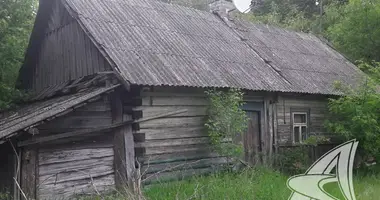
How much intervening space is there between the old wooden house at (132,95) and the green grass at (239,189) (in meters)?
0.56

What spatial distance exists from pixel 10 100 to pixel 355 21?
1474 cm

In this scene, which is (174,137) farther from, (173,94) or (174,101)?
(173,94)

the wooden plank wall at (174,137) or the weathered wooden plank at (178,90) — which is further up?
the weathered wooden plank at (178,90)

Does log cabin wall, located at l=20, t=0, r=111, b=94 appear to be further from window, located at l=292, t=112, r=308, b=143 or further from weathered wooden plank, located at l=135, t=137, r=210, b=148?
window, located at l=292, t=112, r=308, b=143

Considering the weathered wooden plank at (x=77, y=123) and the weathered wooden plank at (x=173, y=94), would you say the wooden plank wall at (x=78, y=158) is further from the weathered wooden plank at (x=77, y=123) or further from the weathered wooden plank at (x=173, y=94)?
the weathered wooden plank at (x=173, y=94)

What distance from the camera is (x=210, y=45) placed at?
12.1m

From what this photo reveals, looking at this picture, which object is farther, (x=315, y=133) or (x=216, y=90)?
(x=315, y=133)

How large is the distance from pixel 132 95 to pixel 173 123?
1.23m

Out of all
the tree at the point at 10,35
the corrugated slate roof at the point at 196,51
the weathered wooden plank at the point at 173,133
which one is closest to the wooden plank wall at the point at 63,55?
the corrugated slate roof at the point at 196,51

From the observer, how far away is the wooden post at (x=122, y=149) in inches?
348

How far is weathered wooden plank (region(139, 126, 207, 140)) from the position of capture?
30.8 ft

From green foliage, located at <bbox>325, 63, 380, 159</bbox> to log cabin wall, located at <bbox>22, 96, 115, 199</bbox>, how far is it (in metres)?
6.60

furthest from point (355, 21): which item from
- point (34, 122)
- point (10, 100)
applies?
point (34, 122)

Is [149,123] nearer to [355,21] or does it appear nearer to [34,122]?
[34,122]
